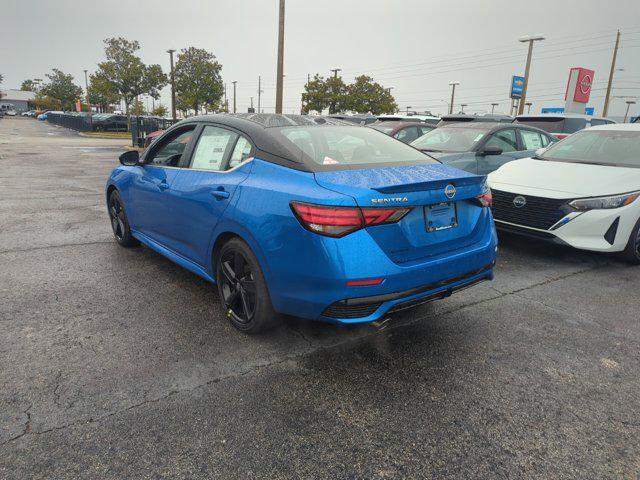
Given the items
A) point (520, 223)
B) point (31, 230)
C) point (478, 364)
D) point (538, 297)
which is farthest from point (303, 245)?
point (31, 230)

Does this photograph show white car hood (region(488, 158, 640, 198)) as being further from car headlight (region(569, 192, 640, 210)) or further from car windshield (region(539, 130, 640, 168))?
car windshield (region(539, 130, 640, 168))

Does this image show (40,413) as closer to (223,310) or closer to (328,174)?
(223,310)

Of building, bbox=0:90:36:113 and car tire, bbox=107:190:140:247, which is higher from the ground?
building, bbox=0:90:36:113

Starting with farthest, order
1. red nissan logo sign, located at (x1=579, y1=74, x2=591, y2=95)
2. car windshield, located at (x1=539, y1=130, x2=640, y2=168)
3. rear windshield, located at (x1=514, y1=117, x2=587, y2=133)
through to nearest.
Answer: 1. red nissan logo sign, located at (x1=579, y1=74, x2=591, y2=95)
2. rear windshield, located at (x1=514, y1=117, x2=587, y2=133)
3. car windshield, located at (x1=539, y1=130, x2=640, y2=168)

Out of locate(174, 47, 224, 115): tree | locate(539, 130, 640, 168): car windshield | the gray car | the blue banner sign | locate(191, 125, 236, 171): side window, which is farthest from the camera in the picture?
locate(174, 47, 224, 115): tree

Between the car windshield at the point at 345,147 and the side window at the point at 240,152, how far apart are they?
27cm

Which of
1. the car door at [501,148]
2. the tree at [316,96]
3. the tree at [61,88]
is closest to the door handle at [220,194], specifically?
the car door at [501,148]

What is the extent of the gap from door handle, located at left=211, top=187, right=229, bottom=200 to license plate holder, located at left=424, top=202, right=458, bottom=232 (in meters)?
1.35

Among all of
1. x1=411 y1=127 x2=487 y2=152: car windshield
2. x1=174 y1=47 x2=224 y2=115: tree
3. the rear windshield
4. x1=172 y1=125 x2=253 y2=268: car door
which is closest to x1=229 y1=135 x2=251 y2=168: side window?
x1=172 y1=125 x2=253 y2=268: car door

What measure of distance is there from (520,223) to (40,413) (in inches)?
193

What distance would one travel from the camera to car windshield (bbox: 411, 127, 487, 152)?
7852 millimetres

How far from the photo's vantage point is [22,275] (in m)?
4.25

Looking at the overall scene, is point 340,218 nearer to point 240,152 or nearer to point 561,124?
point 240,152

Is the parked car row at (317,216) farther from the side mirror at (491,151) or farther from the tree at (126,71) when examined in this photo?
the tree at (126,71)
